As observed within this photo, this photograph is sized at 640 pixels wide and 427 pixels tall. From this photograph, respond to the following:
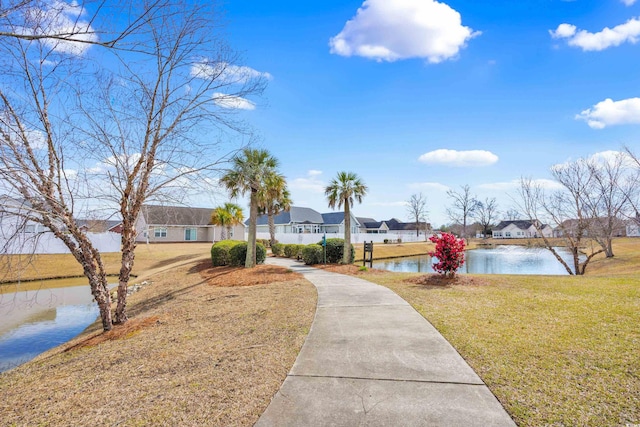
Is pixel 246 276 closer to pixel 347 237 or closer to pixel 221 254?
pixel 221 254

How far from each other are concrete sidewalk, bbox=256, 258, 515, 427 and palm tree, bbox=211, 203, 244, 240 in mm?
31427

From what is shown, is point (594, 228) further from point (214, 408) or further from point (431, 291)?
point (214, 408)

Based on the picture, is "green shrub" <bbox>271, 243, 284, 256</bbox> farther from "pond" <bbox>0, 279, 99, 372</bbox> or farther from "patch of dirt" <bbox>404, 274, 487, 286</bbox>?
"patch of dirt" <bbox>404, 274, 487, 286</bbox>

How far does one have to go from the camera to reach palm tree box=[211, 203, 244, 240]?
3659 centimetres

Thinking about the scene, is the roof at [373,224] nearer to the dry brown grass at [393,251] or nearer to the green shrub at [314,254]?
the dry brown grass at [393,251]

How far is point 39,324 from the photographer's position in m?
10.4

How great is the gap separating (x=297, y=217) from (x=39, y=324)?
→ 1394 inches

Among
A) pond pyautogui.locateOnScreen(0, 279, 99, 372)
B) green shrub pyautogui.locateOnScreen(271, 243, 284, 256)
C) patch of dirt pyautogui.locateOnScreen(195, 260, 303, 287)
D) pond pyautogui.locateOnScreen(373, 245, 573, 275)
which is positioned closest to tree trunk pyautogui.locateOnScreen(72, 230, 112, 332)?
pond pyautogui.locateOnScreen(0, 279, 99, 372)

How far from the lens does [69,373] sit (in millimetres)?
5305

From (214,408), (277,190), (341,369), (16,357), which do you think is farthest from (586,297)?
(277,190)

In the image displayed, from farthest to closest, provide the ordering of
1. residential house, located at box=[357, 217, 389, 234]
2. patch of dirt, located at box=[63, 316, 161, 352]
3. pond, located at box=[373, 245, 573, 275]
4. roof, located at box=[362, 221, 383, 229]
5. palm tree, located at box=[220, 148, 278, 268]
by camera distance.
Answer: roof, located at box=[362, 221, 383, 229]
residential house, located at box=[357, 217, 389, 234]
pond, located at box=[373, 245, 573, 275]
palm tree, located at box=[220, 148, 278, 268]
patch of dirt, located at box=[63, 316, 161, 352]

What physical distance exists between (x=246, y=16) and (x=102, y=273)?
6.62 meters

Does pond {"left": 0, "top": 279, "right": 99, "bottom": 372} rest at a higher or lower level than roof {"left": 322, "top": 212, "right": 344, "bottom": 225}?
lower

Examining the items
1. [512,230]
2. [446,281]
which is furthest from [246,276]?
[512,230]
